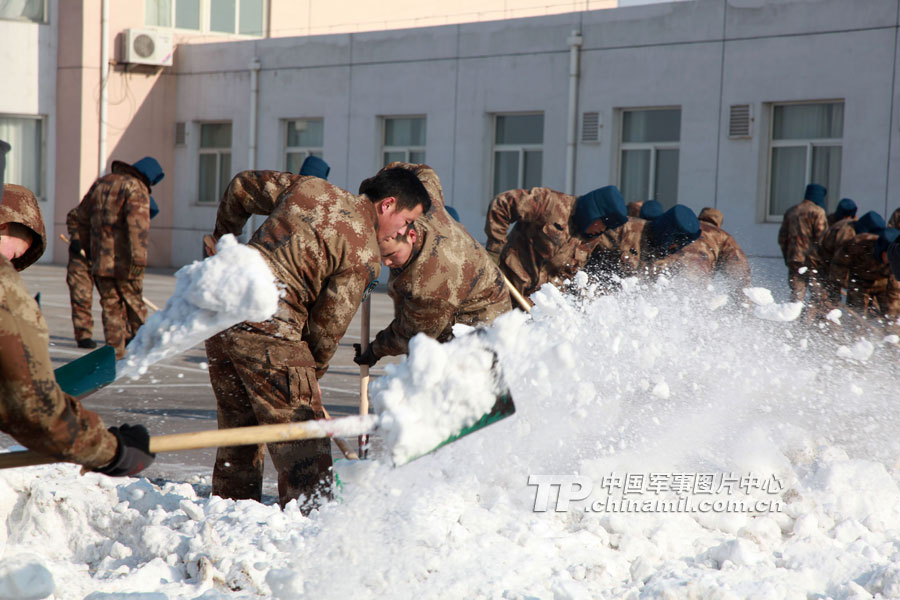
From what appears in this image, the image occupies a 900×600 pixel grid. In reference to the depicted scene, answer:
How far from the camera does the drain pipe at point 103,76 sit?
73.4 ft

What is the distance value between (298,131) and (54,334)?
36.3 feet

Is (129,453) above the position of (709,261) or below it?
below

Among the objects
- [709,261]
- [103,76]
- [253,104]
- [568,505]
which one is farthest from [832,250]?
[103,76]

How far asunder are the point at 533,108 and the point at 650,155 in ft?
7.37

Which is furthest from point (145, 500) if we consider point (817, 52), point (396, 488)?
point (817, 52)

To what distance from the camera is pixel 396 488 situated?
4051 millimetres

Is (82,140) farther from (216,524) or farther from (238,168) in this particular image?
(216,524)

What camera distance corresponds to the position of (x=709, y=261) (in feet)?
26.9

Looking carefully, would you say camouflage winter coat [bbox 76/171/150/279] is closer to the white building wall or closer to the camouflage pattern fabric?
the camouflage pattern fabric

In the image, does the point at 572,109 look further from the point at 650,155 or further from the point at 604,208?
the point at 604,208

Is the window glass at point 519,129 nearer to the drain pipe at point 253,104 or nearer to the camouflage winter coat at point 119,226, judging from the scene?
the drain pipe at point 253,104

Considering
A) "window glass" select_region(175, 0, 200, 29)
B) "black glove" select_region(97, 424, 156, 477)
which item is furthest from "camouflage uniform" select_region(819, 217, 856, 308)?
"window glass" select_region(175, 0, 200, 29)

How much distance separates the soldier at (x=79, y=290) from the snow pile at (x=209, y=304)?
7389mm

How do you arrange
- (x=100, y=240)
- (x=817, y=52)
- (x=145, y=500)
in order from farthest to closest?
(x=817, y=52)
(x=100, y=240)
(x=145, y=500)
